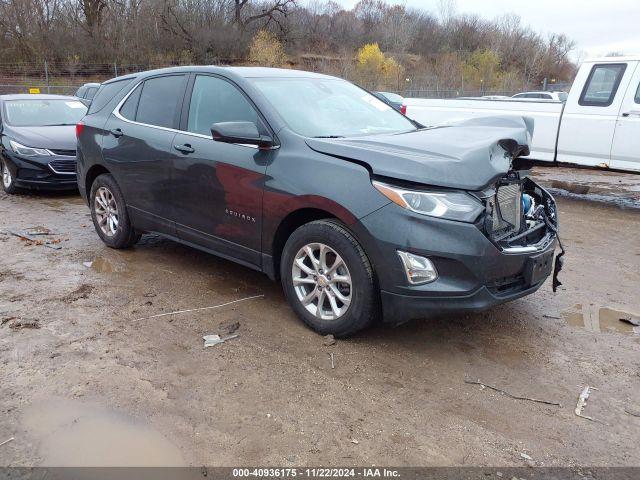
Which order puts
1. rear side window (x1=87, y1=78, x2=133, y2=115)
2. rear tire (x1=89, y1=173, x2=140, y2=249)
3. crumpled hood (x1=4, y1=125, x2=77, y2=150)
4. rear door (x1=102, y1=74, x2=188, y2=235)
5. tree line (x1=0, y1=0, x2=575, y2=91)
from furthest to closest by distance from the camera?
tree line (x1=0, y1=0, x2=575, y2=91) → crumpled hood (x1=4, y1=125, x2=77, y2=150) → rear side window (x1=87, y1=78, x2=133, y2=115) → rear tire (x1=89, y1=173, x2=140, y2=249) → rear door (x1=102, y1=74, x2=188, y2=235)

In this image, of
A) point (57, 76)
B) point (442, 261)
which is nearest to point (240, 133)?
point (442, 261)

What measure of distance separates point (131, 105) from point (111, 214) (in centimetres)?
112

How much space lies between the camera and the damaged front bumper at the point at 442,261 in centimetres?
320

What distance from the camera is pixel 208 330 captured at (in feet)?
12.7

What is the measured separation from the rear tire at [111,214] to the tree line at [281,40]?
2660 cm

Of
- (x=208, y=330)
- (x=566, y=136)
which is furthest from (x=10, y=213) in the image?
(x=566, y=136)

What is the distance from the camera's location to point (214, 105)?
174 inches

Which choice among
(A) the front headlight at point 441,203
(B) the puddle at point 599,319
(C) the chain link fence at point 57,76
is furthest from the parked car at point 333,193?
(C) the chain link fence at point 57,76

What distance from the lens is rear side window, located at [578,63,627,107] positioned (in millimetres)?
8289

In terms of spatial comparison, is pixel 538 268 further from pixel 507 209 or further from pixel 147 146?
pixel 147 146

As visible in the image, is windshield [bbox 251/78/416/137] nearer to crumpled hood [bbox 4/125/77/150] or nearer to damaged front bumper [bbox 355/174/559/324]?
damaged front bumper [bbox 355/174/559/324]

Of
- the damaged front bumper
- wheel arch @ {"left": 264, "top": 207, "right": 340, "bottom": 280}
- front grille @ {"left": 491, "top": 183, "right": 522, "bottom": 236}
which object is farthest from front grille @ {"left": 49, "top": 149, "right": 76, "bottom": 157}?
front grille @ {"left": 491, "top": 183, "right": 522, "bottom": 236}

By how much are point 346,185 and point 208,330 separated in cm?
143

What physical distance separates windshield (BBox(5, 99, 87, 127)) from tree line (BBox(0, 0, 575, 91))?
21.7 m
